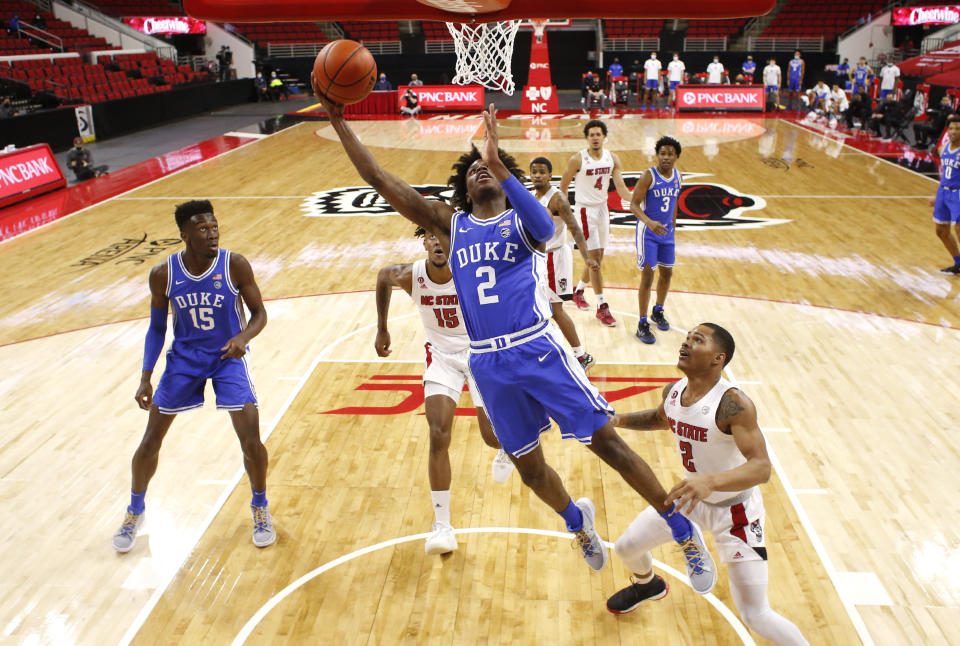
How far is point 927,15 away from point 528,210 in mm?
34835

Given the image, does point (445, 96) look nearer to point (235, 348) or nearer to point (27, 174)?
point (27, 174)

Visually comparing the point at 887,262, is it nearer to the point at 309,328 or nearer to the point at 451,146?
the point at 309,328

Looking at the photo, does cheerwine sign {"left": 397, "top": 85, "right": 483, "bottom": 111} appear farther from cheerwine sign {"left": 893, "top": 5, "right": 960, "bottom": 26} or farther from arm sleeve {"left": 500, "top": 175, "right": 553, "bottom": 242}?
arm sleeve {"left": 500, "top": 175, "right": 553, "bottom": 242}

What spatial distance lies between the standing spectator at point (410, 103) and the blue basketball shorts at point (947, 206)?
18.3m

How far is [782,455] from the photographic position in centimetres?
560

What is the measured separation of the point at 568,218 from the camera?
667 cm

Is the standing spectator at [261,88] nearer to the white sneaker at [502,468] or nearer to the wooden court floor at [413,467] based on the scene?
A: the wooden court floor at [413,467]

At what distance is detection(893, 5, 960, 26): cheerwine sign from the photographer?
31.1 metres

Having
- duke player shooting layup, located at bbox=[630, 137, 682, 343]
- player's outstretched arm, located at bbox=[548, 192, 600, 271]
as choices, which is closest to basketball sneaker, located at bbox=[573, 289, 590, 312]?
duke player shooting layup, located at bbox=[630, 137, 682, 343]

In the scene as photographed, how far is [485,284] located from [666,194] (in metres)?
4.39

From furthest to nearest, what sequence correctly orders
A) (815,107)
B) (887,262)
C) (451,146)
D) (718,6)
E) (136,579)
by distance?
(815,107), (451,146), (887,262), (718,6), (136,579)

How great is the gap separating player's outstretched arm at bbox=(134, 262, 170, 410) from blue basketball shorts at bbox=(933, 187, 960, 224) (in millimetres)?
8584

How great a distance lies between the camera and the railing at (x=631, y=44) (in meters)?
32.3

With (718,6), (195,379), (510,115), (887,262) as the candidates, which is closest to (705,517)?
(195,379)
